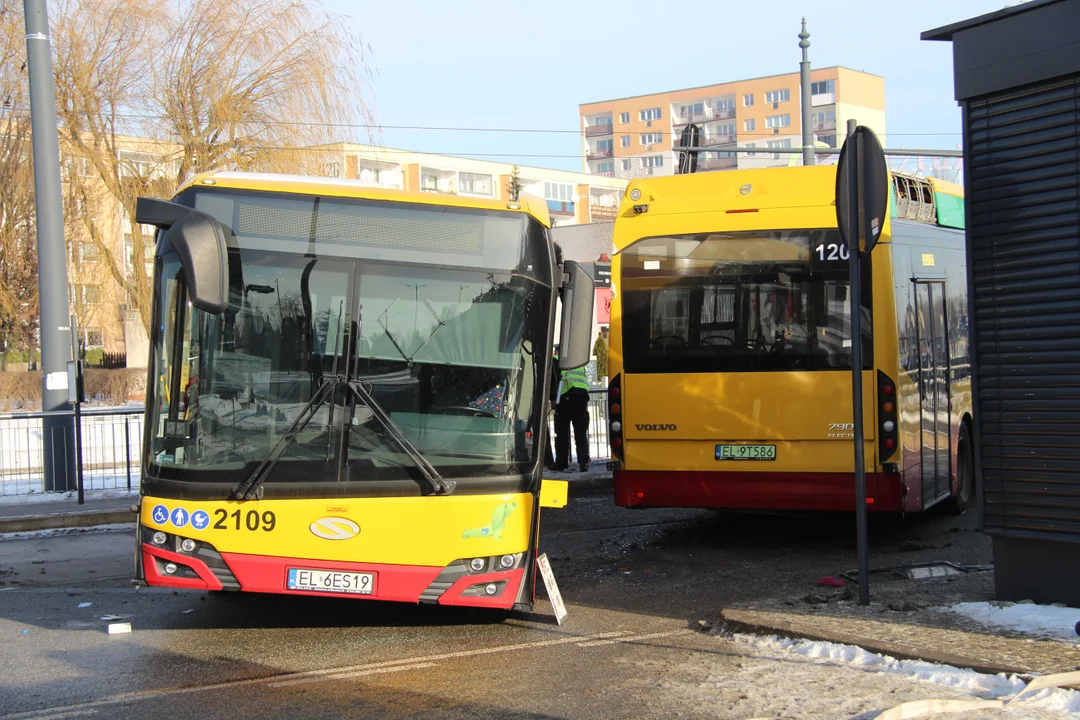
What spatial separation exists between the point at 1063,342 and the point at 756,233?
3523 millimetres

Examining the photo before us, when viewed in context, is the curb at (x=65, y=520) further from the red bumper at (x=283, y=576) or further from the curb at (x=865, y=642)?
the curb at (x=865, y=642)

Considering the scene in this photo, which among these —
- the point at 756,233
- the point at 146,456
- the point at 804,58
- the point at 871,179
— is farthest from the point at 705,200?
the point at 804,58

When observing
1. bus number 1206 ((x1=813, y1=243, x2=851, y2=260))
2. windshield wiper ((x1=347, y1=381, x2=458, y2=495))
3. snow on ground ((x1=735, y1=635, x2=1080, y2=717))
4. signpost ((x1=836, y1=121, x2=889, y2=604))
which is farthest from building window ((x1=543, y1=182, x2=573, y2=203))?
snow on ground ((x1=735, y1=635, x2=1080, y2=717))

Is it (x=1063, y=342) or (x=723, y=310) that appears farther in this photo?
(x=723, y=310)

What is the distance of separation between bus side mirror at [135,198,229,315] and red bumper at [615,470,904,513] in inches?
178

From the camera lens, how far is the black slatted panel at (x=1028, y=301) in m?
6.65

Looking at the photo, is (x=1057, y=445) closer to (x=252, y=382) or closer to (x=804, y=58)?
(x=252, y=382)

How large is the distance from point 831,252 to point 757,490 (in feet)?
6.84

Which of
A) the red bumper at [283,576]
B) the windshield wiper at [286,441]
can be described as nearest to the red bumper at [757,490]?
the red bumper at [283,576]

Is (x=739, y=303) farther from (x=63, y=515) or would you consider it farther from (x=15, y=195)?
(x=15, y=195)

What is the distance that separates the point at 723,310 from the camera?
993cm

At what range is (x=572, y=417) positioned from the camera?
629 inches

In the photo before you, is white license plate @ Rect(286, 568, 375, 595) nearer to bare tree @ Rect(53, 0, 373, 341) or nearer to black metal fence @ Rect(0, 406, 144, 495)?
black metal fence @ Rect(0, 406, 144, 495)

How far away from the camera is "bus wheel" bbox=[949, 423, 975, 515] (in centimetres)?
1190
